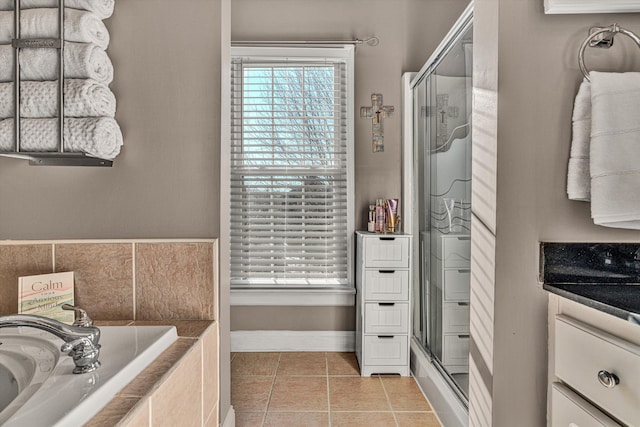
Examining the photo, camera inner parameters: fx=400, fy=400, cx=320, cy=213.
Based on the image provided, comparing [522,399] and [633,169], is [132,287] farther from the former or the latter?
[633,169]

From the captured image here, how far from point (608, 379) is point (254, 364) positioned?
2135mm

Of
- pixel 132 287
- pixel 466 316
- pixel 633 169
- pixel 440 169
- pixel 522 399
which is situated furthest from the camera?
pixel 440 169

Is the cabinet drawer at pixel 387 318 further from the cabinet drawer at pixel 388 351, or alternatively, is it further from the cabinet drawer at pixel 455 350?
the cabinet drawer at pixel 455 350

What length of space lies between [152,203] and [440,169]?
56.5 inches

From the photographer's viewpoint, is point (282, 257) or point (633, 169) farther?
point (282, 257)

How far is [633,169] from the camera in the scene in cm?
113

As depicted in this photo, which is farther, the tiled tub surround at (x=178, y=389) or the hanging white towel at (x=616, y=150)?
the hanging white towel at (x=616, y=150)

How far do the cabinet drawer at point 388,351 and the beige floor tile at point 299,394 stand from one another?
34 centimetres

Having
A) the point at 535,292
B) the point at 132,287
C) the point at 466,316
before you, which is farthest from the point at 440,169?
the point at 132,287

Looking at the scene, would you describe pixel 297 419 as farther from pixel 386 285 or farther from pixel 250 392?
pixel 386 285

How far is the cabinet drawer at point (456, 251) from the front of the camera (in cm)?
177

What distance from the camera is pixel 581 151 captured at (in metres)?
1.23

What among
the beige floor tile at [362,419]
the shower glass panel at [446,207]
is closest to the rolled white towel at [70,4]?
the shower glass panel at [446,207]

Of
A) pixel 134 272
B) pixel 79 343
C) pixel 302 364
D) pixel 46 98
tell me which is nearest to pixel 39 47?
pixel 46 98
